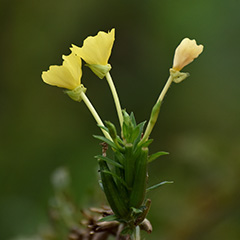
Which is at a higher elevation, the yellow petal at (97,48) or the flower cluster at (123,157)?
the yellow petal at (97,48)

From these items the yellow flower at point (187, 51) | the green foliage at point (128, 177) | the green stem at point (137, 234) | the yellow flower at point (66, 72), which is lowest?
the green stem at point (137, 234)

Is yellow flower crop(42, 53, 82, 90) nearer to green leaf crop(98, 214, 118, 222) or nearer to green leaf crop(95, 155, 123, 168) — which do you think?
green leaf crop(95, 155, 123, 168)

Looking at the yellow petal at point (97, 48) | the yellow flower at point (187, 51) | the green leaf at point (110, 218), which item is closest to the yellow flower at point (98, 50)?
the yellow petal at point (97, 48)

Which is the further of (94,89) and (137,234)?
(94,89)

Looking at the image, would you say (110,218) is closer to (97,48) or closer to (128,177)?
(128,177)

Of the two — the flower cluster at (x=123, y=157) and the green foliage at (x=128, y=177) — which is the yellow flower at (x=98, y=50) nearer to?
the flower cluster at (x=123, y=157)

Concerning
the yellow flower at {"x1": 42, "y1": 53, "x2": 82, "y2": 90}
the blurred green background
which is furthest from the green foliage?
the blurred green background

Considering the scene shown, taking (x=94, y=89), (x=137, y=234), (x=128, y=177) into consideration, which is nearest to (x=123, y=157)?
(x=128, y=177)
